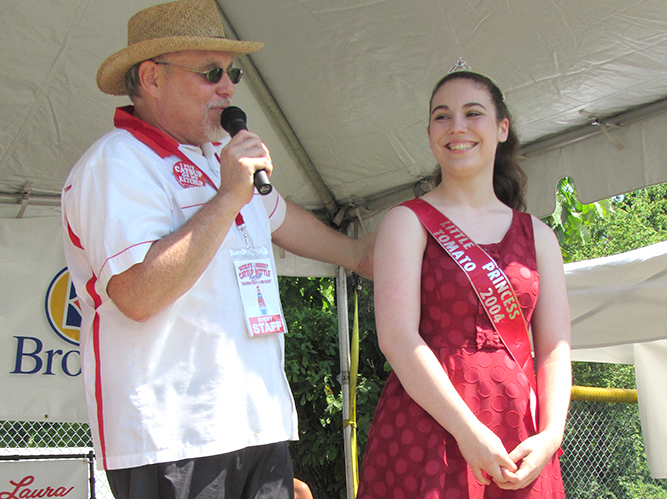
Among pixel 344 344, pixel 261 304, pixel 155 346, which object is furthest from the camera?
pixel 344 344

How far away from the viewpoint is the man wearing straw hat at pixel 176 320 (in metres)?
1.26

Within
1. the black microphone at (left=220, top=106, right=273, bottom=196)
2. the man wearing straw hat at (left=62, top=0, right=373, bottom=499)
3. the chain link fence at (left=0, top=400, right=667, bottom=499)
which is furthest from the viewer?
the chain link fence at (left=0, top=400, right=667, bottom=499)

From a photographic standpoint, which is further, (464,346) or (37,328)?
(37,328)

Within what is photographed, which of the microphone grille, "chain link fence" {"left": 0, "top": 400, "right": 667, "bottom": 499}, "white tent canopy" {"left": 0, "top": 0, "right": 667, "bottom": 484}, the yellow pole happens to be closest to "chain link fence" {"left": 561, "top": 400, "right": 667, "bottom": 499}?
"chain link fence" {"left": 0, "top": 400, "right": 667, "bottom": 499}

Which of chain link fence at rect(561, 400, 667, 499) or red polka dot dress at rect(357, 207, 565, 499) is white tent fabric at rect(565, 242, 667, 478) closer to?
chain link fence at rect(561, 400, 667, 499)

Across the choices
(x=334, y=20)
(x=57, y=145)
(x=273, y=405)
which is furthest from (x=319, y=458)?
(x=273, y=405)

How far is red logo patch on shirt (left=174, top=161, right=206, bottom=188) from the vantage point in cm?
145

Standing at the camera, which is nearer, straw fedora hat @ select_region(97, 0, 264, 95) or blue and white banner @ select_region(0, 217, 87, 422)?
straw fedora hat @ select_region(97, 0, 264, 95)

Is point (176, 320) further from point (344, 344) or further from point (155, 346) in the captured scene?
point (344, 344)

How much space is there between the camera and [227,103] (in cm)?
166

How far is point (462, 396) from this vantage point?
4.82 ft

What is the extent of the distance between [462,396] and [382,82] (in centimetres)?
159

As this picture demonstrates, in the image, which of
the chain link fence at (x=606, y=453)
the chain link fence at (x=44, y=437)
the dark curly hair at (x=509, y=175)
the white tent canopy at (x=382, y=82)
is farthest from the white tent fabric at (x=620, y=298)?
the chain link fence at (x=44, y=437)

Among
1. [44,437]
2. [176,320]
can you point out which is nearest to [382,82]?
[176,320]
